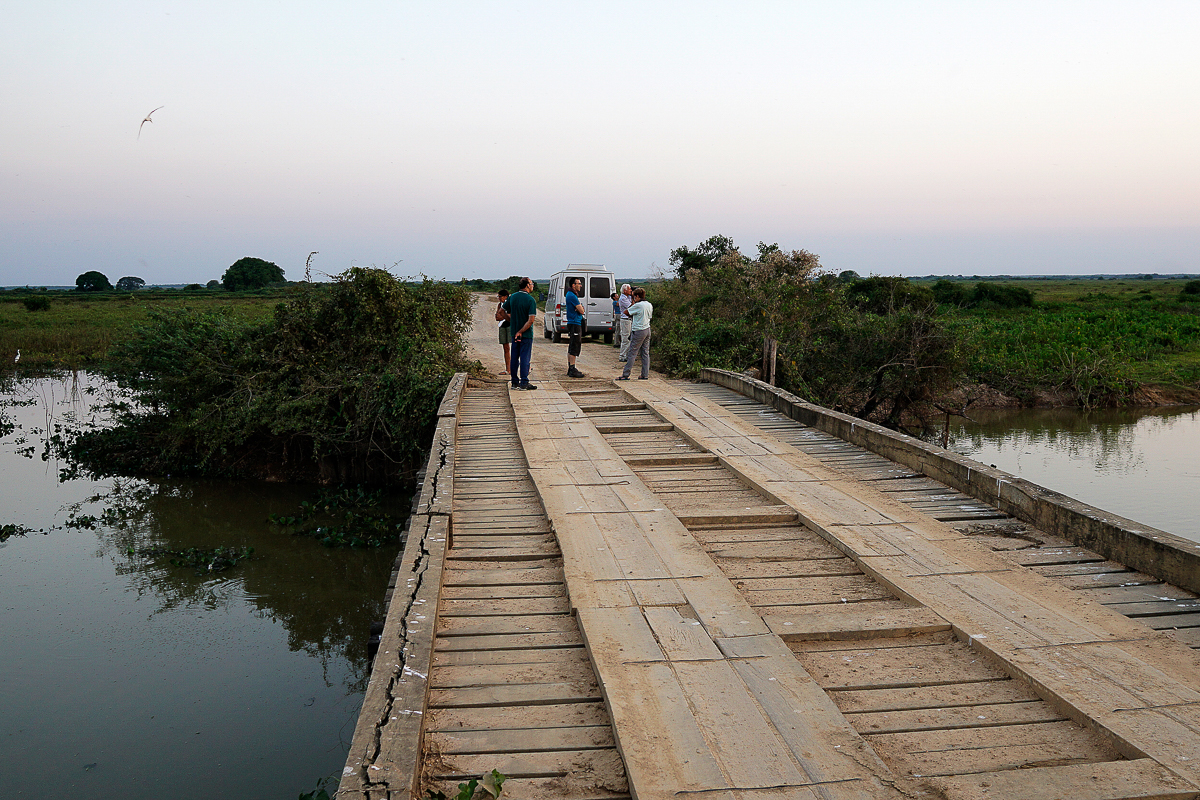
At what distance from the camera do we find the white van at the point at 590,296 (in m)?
21.0

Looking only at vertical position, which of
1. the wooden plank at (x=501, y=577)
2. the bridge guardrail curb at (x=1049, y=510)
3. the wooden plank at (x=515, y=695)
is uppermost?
the bridge guardrail curb at (x=1049, y=510)

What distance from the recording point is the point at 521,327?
12.0 meters

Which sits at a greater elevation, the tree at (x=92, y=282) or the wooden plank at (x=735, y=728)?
the tree at (x=92, y=282)

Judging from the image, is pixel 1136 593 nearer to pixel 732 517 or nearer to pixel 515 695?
pixel 732 517

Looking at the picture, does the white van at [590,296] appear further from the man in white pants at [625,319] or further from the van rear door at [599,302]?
the man in white pants at [625,319]

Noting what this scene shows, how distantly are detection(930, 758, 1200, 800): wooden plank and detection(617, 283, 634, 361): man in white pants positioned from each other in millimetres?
10734

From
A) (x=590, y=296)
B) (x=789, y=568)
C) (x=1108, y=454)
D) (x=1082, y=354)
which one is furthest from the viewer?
(x=1082, y=354)

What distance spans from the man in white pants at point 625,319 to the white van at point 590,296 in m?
2.55

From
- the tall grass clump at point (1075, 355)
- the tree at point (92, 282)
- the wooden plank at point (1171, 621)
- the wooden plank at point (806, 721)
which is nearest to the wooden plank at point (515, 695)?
the wooden plank at point (806, 721)


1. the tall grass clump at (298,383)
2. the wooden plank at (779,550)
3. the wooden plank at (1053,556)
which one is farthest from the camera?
the tall grass clump at (298,383)

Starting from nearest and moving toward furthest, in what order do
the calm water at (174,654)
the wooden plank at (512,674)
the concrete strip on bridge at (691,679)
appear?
1. the concrete strip on bridge at (691,679)
2. the wooden plank at (512,674)
3. the calm water at (174,654)

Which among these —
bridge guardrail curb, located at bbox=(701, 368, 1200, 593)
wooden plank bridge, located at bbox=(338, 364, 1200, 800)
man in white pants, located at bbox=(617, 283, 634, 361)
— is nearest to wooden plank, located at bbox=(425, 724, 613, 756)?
wooden plank bridge, located at bbox=(338, 364, 1200, 800)

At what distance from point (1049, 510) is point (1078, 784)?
3182 millimetres

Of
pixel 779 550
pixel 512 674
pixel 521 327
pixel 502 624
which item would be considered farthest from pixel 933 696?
pixel 521 327
